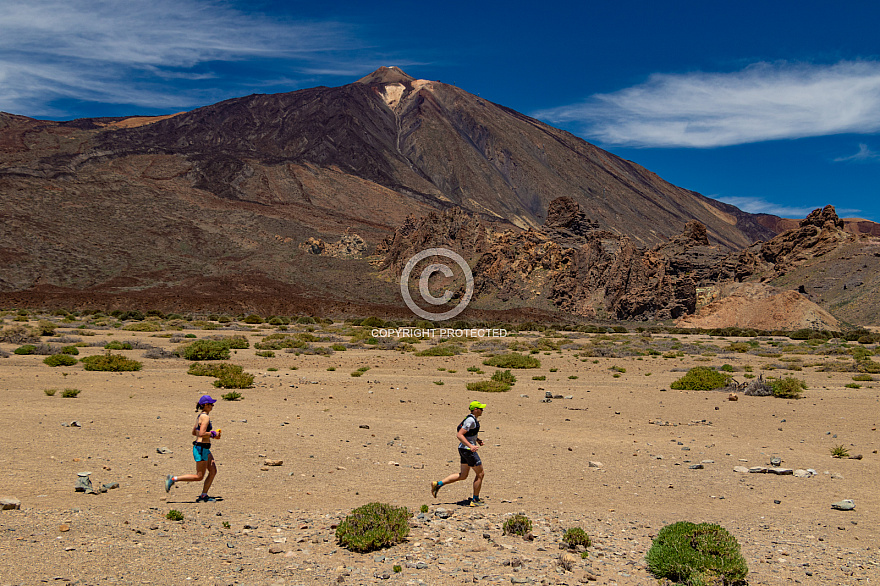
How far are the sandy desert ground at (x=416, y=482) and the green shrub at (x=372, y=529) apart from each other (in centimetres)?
12

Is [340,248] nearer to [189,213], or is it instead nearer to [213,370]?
[189,213]

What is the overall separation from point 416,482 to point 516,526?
2387 mm

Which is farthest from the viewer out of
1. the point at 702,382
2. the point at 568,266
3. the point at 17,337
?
the point at 568,266

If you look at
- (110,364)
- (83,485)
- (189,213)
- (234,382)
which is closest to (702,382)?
(234,382)

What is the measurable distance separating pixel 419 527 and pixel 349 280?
7896cm

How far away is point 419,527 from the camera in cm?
Result: 677

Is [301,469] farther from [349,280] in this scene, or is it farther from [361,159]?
[361,159]

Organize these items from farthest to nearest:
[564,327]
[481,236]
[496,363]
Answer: [481,236], [564,327], [496,363]

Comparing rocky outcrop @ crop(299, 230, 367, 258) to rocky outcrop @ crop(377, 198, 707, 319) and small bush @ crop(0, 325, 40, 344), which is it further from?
small bush @ crop(0, 325, 40, 344)

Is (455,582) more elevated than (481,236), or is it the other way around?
(481,236)

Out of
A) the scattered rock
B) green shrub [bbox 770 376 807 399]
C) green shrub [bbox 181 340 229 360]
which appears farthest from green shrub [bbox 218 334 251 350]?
green shrub [bbox 770 376 807 399]

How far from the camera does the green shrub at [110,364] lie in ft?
64.5

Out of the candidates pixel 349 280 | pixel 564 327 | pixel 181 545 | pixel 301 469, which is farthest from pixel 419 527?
pixel 349 280

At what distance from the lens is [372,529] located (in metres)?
6.23
